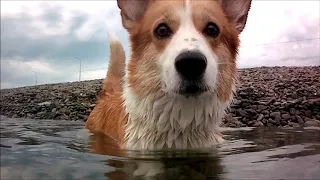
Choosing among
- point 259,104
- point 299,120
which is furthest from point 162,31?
point 259,104

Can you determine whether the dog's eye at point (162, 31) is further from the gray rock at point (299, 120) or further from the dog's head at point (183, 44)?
the gray rock at point (299, 120)

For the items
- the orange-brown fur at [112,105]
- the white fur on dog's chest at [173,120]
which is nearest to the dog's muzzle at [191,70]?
the white fur on dog's chest at [173,120]

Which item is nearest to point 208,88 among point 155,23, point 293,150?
point 155,23

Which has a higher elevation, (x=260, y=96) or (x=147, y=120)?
(x=260, y=96)

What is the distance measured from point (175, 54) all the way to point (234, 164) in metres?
1.08

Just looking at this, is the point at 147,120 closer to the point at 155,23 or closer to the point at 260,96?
the point at 155,23

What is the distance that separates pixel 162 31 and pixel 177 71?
666 millimetres

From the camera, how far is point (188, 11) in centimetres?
399

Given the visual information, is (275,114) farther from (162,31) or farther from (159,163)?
(159,163)

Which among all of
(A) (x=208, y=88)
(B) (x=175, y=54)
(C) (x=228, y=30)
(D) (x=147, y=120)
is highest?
(C) (x=228, y=30)

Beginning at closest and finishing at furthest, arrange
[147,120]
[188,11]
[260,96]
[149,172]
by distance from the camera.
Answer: [149,172] → [188,11] → [147,120] → [260,96]

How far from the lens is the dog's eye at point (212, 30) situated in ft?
13.2


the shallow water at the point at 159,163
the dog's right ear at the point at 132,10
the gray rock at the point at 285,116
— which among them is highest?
the dog's right ear at the point at 132,10

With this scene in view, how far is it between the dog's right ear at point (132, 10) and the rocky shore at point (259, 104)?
2908 mm
